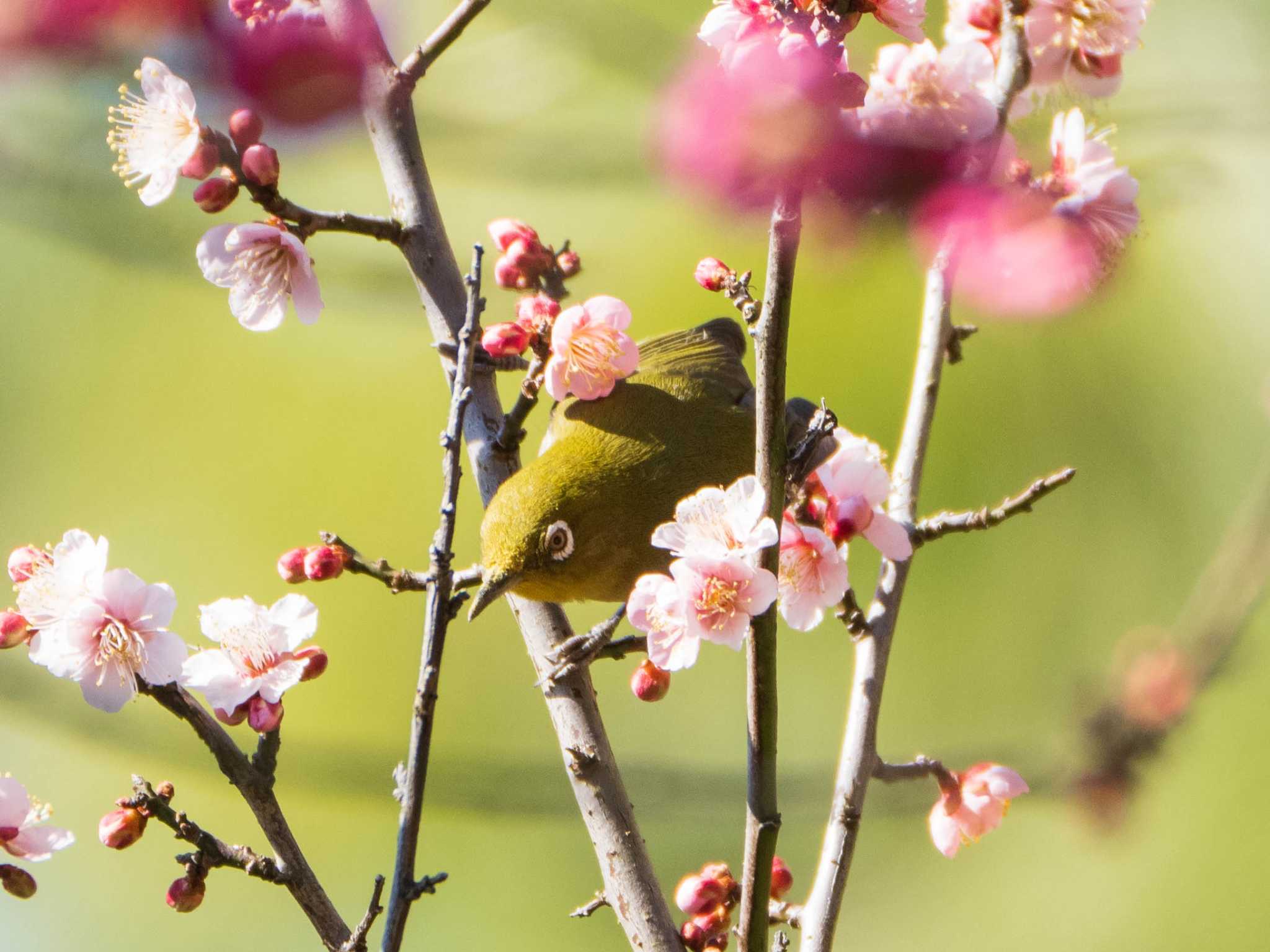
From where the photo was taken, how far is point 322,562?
4.47 ft

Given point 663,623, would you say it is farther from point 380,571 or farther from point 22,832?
point 22,832

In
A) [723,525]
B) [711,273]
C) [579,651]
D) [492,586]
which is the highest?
[711,273]

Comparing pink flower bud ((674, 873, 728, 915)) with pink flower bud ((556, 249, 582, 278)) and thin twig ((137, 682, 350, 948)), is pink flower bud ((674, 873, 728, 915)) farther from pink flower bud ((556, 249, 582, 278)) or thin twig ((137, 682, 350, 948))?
pink flower bud ((556, 249, 582, 278))

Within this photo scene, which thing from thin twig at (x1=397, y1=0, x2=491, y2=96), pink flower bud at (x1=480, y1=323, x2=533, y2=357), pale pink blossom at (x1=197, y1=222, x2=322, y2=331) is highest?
thin twig at (x1=397, y1=0, x2=491, y2=96)

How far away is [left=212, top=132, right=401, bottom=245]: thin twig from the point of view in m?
1.34

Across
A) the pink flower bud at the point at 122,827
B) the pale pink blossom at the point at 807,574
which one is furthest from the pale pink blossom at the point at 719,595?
the pink flower bud at the point at 122,827

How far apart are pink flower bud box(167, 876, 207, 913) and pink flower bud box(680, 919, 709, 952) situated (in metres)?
0.53

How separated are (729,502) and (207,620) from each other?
0.59 metres

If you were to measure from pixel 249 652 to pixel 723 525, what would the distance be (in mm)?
518

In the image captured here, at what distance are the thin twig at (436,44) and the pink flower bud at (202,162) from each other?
0.30 m

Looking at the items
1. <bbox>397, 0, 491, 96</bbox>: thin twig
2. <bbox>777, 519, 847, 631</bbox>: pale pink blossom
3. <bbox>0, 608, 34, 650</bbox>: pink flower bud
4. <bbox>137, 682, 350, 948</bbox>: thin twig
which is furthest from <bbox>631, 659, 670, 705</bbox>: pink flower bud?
<bbox>397, 0, 491, 96</bbox>: thin twig

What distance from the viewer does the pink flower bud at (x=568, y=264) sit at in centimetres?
169

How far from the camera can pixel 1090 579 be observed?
136 inches

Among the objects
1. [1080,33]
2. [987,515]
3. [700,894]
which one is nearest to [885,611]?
[987,515]
